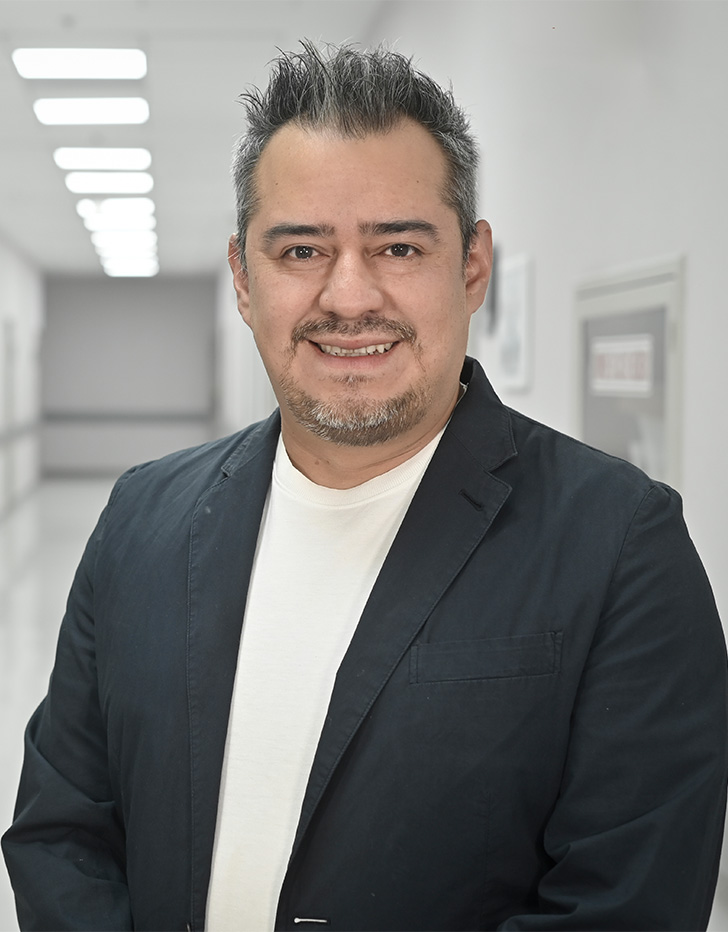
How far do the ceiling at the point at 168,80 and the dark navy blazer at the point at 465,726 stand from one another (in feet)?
4.66

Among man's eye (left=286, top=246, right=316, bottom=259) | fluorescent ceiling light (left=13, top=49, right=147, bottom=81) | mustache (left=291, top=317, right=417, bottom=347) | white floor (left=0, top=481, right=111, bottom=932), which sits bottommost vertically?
white floor (left=0, top=481, right=111, bottom=932)

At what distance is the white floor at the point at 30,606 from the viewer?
11.9 ft

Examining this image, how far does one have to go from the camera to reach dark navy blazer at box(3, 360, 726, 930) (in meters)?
1.12

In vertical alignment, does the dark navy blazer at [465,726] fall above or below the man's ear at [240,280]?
below

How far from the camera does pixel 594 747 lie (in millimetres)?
1139

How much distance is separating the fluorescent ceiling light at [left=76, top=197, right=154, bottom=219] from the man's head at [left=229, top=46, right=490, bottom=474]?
290 inches

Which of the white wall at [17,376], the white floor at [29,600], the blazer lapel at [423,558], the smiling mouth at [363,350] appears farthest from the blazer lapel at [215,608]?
the white wall at [17,376]

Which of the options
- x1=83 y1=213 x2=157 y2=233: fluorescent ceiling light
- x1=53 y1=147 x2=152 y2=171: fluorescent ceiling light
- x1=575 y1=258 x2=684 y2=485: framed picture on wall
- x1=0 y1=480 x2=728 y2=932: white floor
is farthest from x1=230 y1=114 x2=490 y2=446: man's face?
x1=83 y1=213 x2=157 y2=233: fluorescent ceiling light

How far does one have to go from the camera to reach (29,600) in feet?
22.0

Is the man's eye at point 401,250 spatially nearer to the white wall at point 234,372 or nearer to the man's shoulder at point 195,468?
the man's shoulder at point 195,468

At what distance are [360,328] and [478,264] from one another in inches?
10.3

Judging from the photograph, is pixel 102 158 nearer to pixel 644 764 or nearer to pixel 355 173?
pixel 355 173

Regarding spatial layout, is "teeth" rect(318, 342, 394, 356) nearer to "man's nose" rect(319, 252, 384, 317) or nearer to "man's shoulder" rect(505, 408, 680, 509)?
"man's nose" rect(319, 252, 384, 317)

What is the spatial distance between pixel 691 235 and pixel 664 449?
1.58 feet
